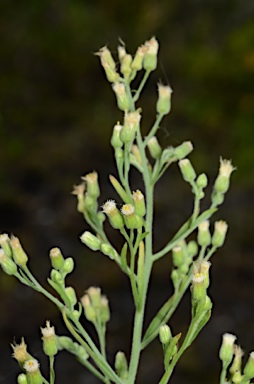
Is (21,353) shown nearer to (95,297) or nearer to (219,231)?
(95,297)

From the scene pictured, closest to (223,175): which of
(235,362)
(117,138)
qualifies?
(117,138)

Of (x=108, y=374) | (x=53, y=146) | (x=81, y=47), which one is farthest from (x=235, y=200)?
(x=108, y=374)

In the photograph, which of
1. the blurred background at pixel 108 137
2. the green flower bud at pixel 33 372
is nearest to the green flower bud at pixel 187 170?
the green flower bud at pixel 33 372

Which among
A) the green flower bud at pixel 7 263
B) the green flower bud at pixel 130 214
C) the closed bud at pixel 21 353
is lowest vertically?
the closed bud at pixel 21 353

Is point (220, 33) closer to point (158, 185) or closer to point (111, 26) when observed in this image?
point (111, 26)

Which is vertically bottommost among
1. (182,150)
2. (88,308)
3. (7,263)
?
(7,263)

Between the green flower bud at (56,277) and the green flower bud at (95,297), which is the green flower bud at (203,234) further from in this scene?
the green flower bud at (56,277)

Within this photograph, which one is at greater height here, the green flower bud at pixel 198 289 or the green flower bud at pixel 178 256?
the green flower bud at pixel 178 256
